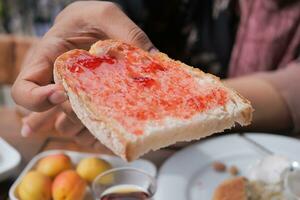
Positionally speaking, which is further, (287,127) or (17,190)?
(287,127)

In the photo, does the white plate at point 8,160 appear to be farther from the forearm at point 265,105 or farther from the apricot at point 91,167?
the forearm at point 265,105

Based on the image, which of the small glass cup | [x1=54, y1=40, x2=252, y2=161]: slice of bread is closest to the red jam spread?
[x1=54, y1=40, x2=252, y2=161]: slice of bread

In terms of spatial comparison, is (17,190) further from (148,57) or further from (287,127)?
(287,127)

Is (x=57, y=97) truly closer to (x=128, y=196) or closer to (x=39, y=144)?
(x=128, y=196)

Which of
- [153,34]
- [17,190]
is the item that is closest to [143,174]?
[17,190]

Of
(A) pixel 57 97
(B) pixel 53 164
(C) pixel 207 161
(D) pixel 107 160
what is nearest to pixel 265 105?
(C) pixel 207 161

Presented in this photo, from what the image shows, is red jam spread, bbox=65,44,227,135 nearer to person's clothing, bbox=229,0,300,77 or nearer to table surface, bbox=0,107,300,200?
table surface, bbox=0,107,300,200
